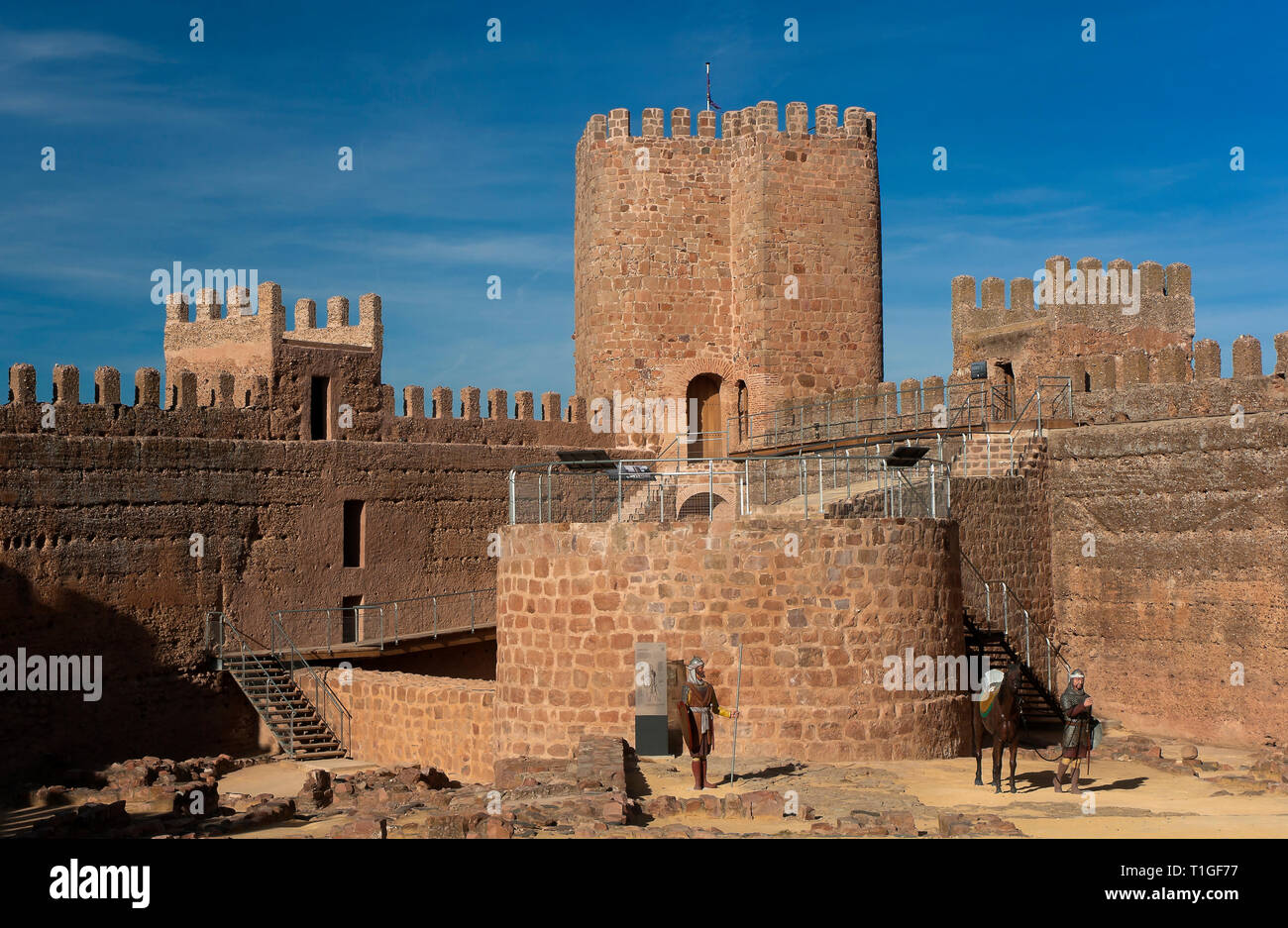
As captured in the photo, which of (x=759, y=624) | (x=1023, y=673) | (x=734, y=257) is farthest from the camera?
(x=734, y=257)

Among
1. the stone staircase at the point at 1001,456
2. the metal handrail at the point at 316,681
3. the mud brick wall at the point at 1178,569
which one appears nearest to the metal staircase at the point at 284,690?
the metal handrail at the point at 316,681

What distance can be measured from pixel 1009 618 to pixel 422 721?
7614mm

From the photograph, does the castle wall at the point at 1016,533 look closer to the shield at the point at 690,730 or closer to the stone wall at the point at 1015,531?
the stone wall at the point at 1015,531

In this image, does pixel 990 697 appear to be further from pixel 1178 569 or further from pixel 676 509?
pixel 676 509

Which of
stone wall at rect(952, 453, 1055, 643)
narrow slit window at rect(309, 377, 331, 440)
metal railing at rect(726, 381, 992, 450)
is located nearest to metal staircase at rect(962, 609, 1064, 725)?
stone wall at rect(952, 453, 1055, 643)

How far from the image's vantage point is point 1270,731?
55.0 ft

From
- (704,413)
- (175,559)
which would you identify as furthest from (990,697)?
(704,413)

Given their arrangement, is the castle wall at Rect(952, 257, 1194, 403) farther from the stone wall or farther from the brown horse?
the brown horse

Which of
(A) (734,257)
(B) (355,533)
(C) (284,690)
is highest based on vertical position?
A: (A) (734,257)

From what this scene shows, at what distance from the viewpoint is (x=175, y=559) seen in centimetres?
2048

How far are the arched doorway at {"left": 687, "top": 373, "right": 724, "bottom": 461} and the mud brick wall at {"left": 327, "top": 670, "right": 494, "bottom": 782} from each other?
8924mm

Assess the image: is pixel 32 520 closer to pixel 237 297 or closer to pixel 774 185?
pixel 237 297

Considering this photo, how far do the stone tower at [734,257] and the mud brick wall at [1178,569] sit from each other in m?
7.10
